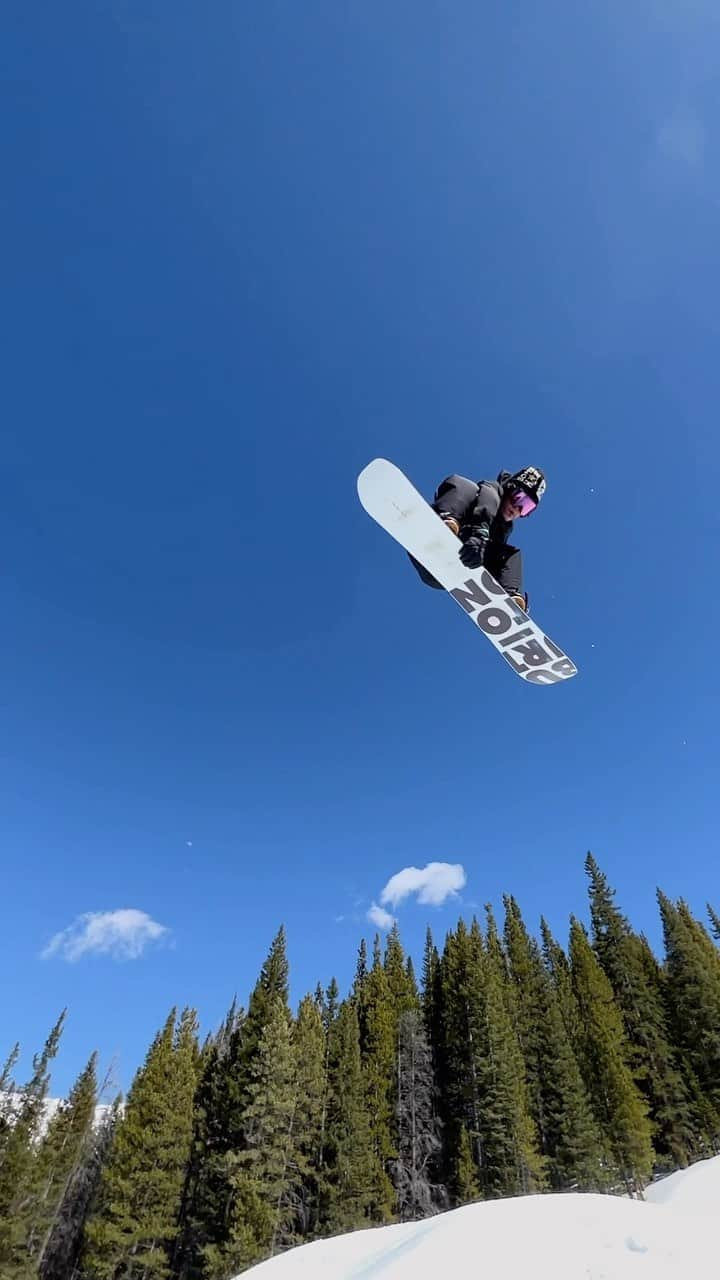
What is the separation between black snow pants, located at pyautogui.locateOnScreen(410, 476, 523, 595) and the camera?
7121mm

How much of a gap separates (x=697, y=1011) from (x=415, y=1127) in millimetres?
21008

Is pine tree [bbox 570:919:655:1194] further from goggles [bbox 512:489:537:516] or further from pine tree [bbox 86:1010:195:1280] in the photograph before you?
goggles [bbox 512:489:537:516]

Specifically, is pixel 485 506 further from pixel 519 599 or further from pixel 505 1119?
pixel 505 1119

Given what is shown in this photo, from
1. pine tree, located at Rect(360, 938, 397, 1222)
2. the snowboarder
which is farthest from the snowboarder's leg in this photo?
pine tree, located at Rect(360, 938, 397, 1222)

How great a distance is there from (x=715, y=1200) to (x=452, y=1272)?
2285 cm

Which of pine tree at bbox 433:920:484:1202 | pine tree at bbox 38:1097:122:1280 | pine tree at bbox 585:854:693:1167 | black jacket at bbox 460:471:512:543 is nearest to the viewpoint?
black jacket at bbox 460:471:512:543

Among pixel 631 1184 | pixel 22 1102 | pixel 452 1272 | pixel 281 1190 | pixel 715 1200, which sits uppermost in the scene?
pixel 22 1102

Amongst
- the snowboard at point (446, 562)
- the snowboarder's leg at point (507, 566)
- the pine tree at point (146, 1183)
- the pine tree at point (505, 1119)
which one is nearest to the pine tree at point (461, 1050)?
the pine tree at point (505, 1119)

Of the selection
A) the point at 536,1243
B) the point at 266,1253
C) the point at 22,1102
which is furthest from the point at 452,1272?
the point at 22,1102

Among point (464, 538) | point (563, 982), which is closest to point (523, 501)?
point (464, 538)

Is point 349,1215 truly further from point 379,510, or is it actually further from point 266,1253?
point 379,510

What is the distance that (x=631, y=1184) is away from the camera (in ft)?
121

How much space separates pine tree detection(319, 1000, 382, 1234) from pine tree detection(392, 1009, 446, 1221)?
3809 millimetres

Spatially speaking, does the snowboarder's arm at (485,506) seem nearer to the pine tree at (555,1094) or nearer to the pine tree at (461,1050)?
the pine tree at (555,1094)
